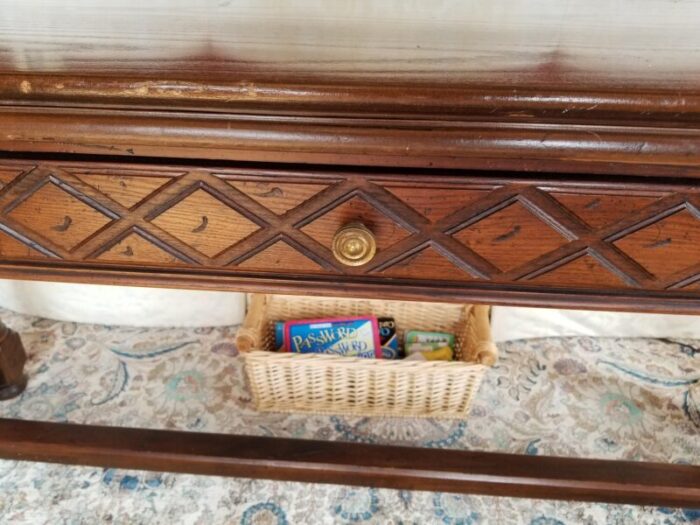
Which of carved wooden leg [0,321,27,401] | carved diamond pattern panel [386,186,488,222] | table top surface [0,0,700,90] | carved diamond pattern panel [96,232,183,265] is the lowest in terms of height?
carved wooden leg [0,321,27,401]

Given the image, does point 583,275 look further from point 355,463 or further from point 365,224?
point 355,463

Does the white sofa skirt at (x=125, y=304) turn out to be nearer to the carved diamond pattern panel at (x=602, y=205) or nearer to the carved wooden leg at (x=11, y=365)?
the carved wooden leg at (x=11, y=365)

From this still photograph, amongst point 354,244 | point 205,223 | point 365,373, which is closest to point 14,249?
point 205,223

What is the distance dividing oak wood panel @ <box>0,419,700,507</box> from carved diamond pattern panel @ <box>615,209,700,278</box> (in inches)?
15.4

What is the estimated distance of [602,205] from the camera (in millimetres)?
409

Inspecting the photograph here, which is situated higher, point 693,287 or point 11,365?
point 693,287

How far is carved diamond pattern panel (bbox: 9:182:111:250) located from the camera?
1.46ft

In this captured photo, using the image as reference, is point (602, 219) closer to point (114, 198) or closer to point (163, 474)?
point (114, 198)

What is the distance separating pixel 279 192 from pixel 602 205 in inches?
9.4

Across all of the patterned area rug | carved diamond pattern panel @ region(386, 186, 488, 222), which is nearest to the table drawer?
carved diamond pattern panel @ region(386, 186, 488, 222)

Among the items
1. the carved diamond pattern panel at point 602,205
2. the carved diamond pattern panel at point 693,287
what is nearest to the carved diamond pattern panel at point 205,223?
the carved diamond pattern panel at point 602,205

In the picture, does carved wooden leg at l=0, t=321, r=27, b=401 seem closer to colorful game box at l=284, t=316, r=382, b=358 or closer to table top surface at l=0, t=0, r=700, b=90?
colorful game box at l=284, t=316, r=382, b=358

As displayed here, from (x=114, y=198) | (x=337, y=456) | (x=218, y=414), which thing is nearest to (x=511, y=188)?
(x=114, y=198)

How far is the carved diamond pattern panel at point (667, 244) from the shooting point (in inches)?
16.3
